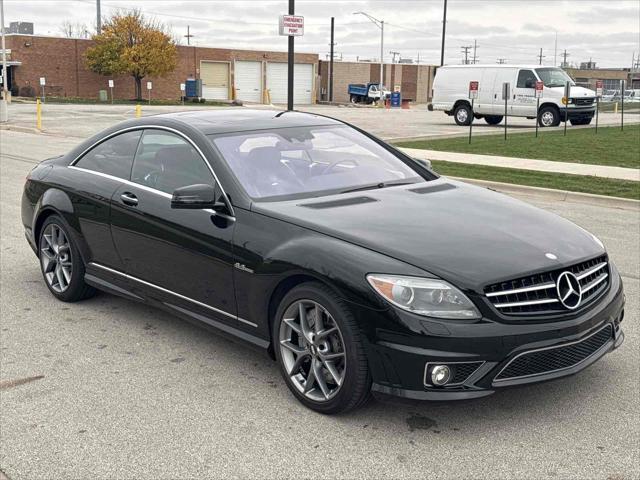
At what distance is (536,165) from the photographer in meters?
15.8

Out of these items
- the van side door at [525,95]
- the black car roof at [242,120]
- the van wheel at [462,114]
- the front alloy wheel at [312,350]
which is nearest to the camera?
the front alloy wheel at [312,350]

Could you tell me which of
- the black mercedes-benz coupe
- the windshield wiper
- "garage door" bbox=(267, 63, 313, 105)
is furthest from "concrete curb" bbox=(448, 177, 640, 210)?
"garage door" bbox=(267, 63, 313, 105)

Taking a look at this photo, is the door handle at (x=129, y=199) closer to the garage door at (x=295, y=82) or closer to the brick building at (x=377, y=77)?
the garage door at (x=295, y=82)

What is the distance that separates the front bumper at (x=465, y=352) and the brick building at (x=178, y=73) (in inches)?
2438

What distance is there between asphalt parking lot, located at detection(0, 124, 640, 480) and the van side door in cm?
2588

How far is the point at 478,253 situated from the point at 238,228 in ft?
4.52

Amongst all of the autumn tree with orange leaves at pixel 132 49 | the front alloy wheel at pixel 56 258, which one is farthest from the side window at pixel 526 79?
the autumn tree with orange leaves at pixel 132 49

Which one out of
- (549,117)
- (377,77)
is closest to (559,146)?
(549,117)

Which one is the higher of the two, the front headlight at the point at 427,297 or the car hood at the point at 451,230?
the car hood at the point at 451,230

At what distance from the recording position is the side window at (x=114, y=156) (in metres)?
5.55

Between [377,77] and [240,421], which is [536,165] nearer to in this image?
[240,421]

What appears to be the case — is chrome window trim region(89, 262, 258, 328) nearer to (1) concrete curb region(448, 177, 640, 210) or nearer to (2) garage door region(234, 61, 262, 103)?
(1) concrete curb region(448, 177, 640, 210)

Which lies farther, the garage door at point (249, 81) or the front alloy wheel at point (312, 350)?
the garage door at point (249, 81)

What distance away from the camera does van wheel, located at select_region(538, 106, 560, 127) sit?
96.0ft
